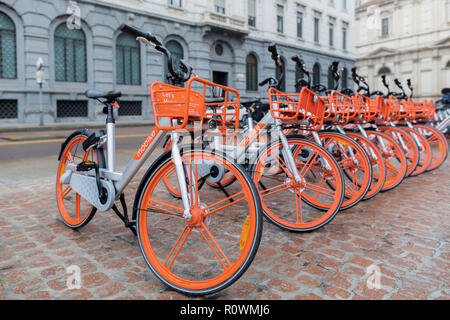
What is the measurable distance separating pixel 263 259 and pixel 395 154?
119 inches

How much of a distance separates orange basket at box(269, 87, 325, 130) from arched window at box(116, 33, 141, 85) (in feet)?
59.5

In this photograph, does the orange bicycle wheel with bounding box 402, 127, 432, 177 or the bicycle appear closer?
the bicycle

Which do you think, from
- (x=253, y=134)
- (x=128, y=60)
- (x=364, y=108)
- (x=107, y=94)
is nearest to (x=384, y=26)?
(x=128, y=60)

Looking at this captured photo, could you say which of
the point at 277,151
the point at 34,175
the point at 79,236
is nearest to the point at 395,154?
the point at 277,151

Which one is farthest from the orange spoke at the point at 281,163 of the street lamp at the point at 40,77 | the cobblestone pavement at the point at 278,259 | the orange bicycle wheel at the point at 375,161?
the street lamp at the point at 40,77

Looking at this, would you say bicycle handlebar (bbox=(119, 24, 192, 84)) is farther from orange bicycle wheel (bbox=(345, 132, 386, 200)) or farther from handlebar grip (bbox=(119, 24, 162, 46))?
orange bicycle wheel (bbox=(345, 132, 386, 200))

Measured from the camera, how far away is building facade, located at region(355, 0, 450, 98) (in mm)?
42125

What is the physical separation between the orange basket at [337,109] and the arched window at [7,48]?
1689cm

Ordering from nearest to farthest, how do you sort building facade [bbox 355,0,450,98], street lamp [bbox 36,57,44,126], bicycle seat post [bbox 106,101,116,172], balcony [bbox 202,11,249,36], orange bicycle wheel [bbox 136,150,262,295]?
1. orange bicycle wheel [bbox 136,150,262,295]
2. bicycle seat post [bbox 106,101,116,172]
3. street lamp [bbox 36,57,44,126]
4. balcony [bbox 202,11,249,36]
5. building facade [bbox 355,0,450,98]

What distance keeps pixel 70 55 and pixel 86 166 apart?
686 inches

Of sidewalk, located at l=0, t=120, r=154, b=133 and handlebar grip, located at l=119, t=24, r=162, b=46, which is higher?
sidewalk, located at l=0, t=120, r=154, b=133

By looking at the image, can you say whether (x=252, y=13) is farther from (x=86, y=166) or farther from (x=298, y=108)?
(x=86, y=166)

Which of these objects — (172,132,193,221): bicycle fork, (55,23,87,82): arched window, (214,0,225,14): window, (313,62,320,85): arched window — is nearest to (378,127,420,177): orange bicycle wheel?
(172,132,193,221): bicycle fork
